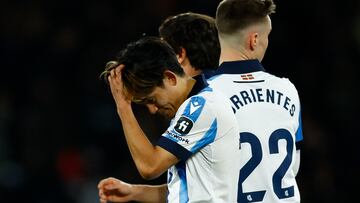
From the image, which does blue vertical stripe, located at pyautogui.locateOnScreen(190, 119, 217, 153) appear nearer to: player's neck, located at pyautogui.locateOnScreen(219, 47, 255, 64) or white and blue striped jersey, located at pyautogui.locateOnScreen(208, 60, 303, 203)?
white and blue striped jersey, located at pyautogui.locateOnScreen(208, 60, 303, 203)

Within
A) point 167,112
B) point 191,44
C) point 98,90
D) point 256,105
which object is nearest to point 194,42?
point 191,44

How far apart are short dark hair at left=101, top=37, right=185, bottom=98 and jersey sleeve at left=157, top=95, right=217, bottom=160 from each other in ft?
0.42

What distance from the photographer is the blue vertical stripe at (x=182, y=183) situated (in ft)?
10.5

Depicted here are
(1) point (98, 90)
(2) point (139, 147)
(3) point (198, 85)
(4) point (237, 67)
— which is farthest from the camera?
(1) point (98, 90)

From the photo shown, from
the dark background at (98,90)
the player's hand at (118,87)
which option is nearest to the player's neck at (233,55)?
the player's hand at (118,87)

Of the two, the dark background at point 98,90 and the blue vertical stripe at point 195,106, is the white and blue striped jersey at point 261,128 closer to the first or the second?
the blue vertical stripe at point 195,106

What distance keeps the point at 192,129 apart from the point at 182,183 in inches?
7.8

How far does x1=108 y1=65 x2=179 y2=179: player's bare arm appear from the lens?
3160 mm

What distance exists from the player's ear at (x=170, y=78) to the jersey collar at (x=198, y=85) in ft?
0.25

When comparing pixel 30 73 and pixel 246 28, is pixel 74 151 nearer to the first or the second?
pixel 30 73

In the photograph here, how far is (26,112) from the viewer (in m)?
8.05

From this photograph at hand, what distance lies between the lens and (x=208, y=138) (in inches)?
125

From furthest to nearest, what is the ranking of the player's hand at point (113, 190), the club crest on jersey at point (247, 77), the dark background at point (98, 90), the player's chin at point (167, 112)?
the dark background at point (98, 90) < the club crest on jersey at point (247, 77) < the player's hand at point (113, 190) < the player's chin at point (167, 112)

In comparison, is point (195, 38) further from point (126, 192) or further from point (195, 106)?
point (126, 192)
